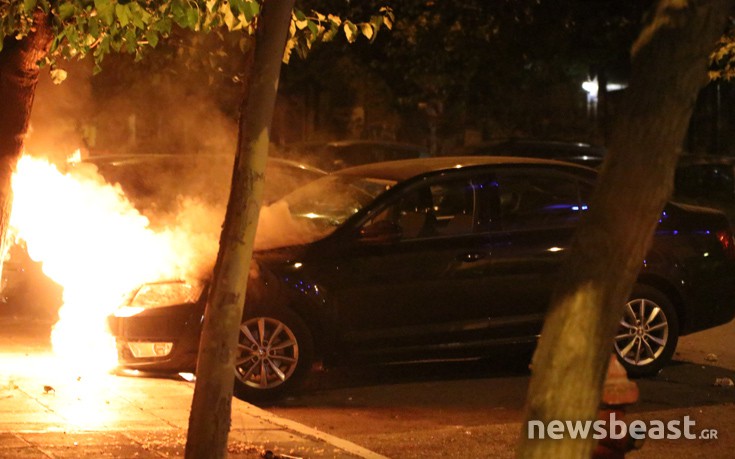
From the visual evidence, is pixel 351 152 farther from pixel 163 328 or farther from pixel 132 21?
pixel 132 21

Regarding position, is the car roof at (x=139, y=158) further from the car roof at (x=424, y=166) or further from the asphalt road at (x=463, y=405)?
the asphalt road at (x=463, y=405)

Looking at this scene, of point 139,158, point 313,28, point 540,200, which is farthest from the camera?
point 139,158

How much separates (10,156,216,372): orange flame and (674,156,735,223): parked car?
1677cm

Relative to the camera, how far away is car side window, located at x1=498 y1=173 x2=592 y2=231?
9.57m

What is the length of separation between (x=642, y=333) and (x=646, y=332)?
0.04 metres

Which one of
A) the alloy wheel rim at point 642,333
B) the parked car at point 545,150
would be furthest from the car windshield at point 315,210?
the parked car at point 545,150

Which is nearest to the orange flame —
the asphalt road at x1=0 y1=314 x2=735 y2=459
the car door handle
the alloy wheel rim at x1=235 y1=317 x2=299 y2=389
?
the alloy wheel rim at x1=235 y1=317 x2=299 y2=389

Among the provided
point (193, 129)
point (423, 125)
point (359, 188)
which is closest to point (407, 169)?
point (359, 188)

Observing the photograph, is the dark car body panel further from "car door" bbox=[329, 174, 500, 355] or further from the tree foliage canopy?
the tree foliage canopy

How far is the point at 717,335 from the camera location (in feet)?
39.5

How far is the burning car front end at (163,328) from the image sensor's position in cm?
870

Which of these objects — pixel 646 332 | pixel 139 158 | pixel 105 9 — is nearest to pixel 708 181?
pixel 139 158

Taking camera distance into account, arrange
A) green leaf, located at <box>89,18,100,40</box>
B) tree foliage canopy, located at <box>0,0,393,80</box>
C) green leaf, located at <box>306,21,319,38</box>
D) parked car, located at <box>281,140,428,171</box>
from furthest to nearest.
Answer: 1. parked car, located at <box>281,140,428,171</box>
2. green leaf, located at <box>306,21,319,38</box>
3. green leaf, located at <box>89,18,100,40</box>
4. tree foliage canopy, located at <box>0,0,393,80</box>

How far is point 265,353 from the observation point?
8.81m
